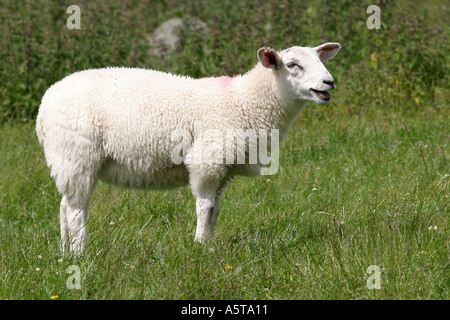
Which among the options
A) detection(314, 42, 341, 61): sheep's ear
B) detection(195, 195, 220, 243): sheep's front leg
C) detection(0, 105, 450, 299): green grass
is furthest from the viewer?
detection(314, 42, 341, 61): sheep's ear

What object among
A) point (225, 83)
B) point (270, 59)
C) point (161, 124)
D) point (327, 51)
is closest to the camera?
point (161, 124)

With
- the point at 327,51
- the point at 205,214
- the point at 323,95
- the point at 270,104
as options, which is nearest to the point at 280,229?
the point at 205,214

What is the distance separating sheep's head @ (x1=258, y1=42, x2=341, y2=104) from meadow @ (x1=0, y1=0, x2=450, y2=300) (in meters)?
0.82

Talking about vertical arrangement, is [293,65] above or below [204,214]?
above

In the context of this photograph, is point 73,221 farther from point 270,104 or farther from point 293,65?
point 293,65

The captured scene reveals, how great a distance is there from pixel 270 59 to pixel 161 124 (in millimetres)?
862

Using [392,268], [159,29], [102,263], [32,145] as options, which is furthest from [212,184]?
[159,29]

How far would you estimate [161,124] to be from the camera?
14.0 feet

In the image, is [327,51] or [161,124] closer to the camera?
[161,124]

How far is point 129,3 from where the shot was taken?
11.0 meters

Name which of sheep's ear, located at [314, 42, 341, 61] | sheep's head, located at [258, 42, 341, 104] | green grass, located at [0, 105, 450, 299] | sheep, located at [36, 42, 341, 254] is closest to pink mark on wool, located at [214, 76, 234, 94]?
sheep, located at [36, 42, 341, 254]

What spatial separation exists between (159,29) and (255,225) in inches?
256

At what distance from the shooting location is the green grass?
11.6 feet

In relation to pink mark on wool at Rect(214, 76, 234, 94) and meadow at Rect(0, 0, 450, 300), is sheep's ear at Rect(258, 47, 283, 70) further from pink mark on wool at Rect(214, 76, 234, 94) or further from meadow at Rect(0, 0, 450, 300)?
meadow at Rect(0, 0, 450, 300)
